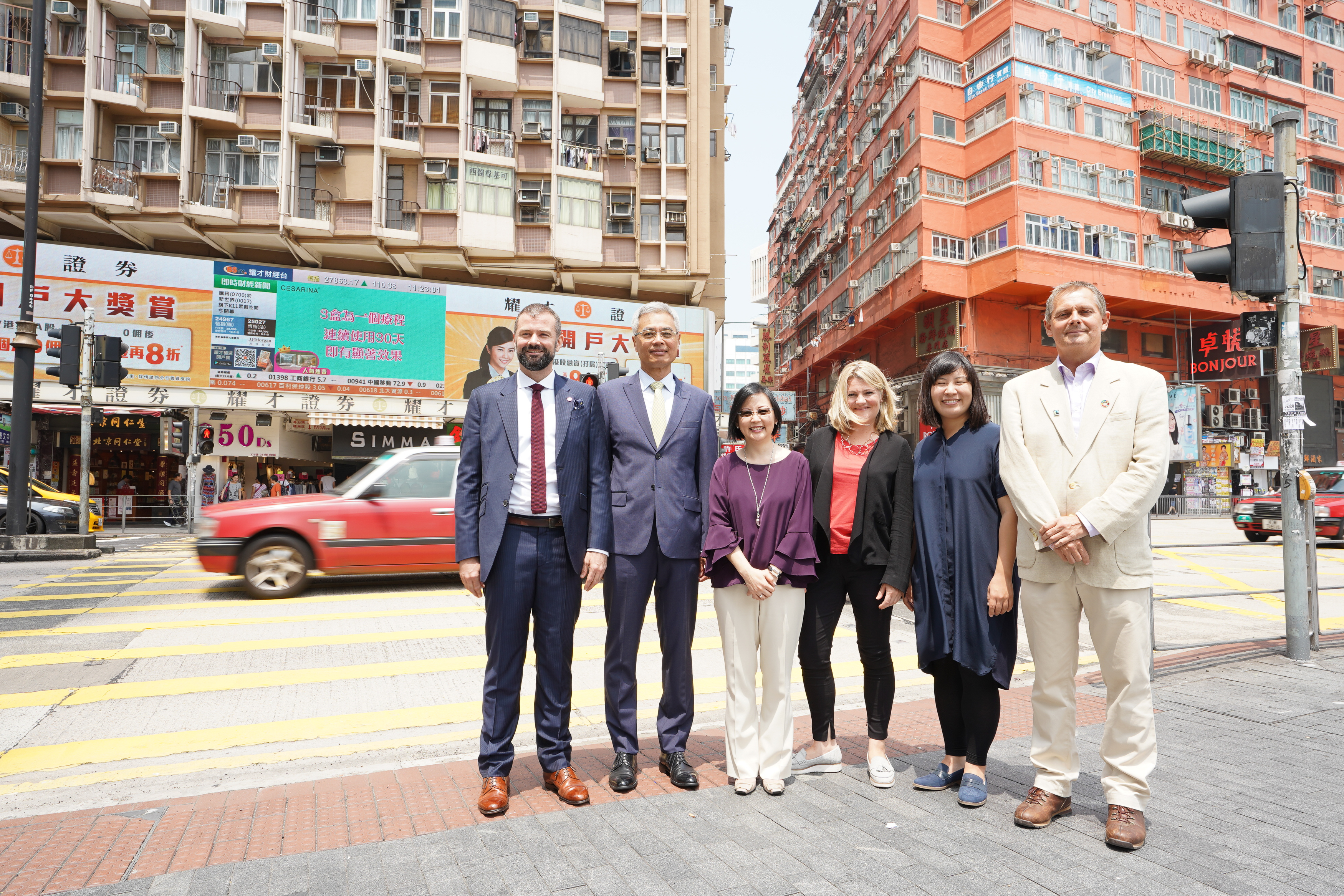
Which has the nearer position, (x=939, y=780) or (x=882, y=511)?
(x=939, y=780)

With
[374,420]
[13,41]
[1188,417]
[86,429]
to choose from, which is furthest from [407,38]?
[1188,417]

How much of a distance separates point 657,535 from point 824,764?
1.35 meters

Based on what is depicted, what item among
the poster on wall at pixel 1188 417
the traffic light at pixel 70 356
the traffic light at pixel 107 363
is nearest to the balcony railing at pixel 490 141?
the traffic light at pixel 107 363

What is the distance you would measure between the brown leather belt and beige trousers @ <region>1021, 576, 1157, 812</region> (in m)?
2.04

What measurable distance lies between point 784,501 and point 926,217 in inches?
1137

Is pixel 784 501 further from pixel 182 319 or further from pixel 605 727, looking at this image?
pixel 182 319

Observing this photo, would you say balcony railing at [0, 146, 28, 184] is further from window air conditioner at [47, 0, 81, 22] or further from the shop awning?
the shop awning

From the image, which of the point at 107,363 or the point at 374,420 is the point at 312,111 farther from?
the point at 107,363

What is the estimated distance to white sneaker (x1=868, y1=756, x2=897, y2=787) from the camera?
Answer: 359 cm

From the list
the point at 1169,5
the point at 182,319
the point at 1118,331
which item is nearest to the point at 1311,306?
the point at 1118,331

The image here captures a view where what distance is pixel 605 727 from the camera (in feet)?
15.4

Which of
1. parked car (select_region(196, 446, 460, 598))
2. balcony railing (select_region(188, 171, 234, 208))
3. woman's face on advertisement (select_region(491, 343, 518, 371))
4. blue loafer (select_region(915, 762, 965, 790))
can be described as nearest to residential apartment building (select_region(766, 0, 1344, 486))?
woman's face on advertisement (select_region(491, 343, 518, 371))

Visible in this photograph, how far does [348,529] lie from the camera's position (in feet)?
30.0

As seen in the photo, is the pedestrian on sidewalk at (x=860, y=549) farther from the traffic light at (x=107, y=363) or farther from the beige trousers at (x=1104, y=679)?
the traffic light at (x=107, y=363)
